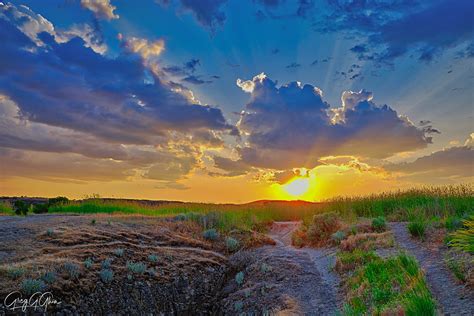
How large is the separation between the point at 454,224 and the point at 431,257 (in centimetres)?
271

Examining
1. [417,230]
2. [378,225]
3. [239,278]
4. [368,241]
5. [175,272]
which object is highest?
[378,225]

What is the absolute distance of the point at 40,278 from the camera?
9203mm

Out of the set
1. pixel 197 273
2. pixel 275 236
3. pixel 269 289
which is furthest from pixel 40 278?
pixel 275 236

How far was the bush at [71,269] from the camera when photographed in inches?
382

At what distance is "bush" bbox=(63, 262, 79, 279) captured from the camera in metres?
9.70

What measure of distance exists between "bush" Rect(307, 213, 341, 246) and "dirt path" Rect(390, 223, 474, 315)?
4238mm

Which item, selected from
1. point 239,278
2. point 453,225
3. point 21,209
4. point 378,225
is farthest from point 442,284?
point 21,209

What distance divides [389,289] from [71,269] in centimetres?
686

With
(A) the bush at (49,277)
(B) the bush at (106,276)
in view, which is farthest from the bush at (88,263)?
(A) the bush at (49,277)

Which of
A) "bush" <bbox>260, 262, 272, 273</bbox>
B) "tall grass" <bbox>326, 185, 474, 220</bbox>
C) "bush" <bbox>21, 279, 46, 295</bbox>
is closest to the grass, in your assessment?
"tall grass" <bbox>326, 185, 474, 220</bbox>

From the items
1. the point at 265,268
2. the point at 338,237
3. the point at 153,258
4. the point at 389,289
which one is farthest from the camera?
the point at 338,237

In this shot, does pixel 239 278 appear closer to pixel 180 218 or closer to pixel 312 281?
pixel 312 281

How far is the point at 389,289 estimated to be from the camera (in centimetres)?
838

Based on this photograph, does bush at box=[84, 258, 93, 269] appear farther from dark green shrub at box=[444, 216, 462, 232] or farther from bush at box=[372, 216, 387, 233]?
dark green shrub at box=[444, 216, 462, 232]
